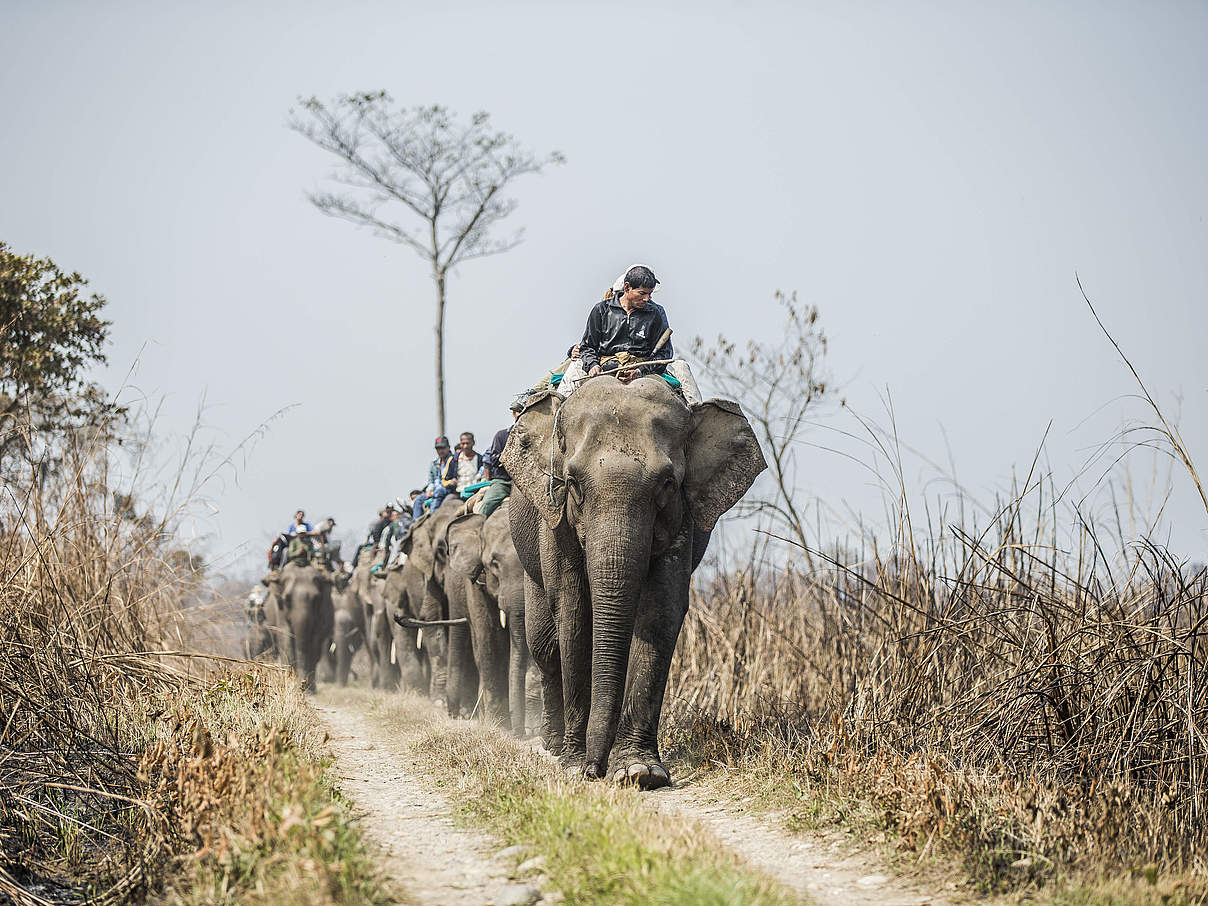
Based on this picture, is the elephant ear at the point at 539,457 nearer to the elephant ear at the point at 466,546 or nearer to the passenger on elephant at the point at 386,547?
the elephant ear at the point at 466,546

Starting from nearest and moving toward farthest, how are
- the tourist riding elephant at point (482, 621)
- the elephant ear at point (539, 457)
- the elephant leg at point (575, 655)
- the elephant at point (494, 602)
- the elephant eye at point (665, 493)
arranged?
the elephant eye at point (665, 493)
the elephant ear at point (539, 457)
the elephant leg at point (575, 655)
the elephant at point (494, 602)
the tourist riding elephant at point (482, 621)

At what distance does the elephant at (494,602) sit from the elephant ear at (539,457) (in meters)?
3.87

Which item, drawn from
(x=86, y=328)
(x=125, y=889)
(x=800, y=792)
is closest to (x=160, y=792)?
(x=125, y=889)

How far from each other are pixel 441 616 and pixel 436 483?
6.75 ft

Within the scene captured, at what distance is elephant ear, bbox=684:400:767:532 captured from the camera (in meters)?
8.98

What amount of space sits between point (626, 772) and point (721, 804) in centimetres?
70

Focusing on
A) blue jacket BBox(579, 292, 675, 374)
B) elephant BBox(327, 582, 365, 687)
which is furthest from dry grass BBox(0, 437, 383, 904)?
elephant BBox(327, 582, 365, 687)

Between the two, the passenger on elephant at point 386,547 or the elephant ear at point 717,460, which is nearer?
the elephant ear at point 717,460

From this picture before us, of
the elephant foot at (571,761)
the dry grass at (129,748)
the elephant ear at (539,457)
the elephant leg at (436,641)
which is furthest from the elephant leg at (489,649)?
the elephant ear at (539,457)

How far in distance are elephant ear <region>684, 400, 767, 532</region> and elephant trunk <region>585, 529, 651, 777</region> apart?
2.40ft

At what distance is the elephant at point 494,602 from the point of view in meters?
13.2

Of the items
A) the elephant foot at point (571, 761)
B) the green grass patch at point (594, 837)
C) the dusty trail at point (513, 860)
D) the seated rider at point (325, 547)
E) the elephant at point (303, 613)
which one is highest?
the seated rider at point (325, 547)

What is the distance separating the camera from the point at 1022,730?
742 cm

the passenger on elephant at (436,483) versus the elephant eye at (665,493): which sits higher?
the passenger on elephant at (436,483)
